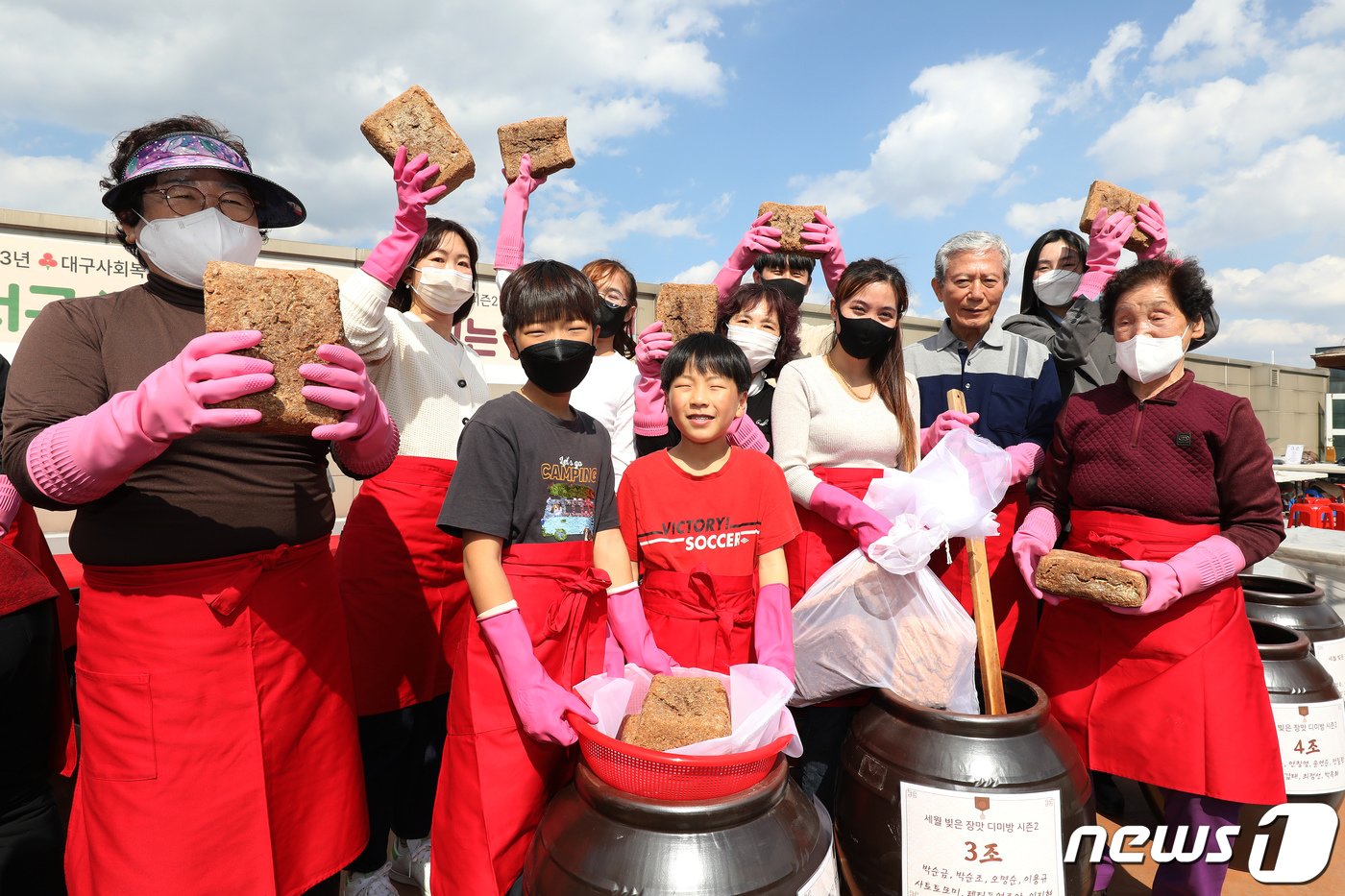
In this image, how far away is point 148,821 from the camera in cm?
163

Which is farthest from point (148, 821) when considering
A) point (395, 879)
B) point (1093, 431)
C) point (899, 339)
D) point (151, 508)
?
point (1093, 431)

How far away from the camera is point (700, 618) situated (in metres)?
2.13

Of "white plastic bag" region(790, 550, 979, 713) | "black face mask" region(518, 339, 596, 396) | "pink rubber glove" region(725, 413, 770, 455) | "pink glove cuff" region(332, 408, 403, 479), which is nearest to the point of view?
"pink glove cuff" region(332, 408, 403, 479)

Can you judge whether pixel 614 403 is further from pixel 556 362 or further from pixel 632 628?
pixel 632 628

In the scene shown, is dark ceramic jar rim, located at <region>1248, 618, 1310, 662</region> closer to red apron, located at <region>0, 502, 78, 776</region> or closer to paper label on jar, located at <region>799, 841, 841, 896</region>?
paper label on jar, located at <region>799, 841, 841, 896</region>

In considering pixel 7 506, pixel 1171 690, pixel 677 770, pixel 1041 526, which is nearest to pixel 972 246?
pixel 1041 526

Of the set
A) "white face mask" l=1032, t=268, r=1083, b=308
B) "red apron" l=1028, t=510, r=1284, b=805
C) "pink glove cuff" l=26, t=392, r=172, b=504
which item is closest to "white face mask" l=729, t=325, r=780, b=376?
"red apron" l=1028, t=510, r=1284, b=805

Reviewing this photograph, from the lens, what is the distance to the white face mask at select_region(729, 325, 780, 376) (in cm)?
303

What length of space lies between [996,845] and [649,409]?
199cm

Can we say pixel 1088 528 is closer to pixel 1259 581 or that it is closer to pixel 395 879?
pixel 1259 581

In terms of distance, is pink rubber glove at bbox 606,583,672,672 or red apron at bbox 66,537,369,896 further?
pink rubber glove at bbox 606,583,672,672

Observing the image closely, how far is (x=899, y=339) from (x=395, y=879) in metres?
3.00

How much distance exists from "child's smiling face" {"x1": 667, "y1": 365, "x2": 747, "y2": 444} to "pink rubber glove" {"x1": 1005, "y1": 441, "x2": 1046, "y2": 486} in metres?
1.24

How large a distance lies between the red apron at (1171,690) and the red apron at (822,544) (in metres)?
0.80
